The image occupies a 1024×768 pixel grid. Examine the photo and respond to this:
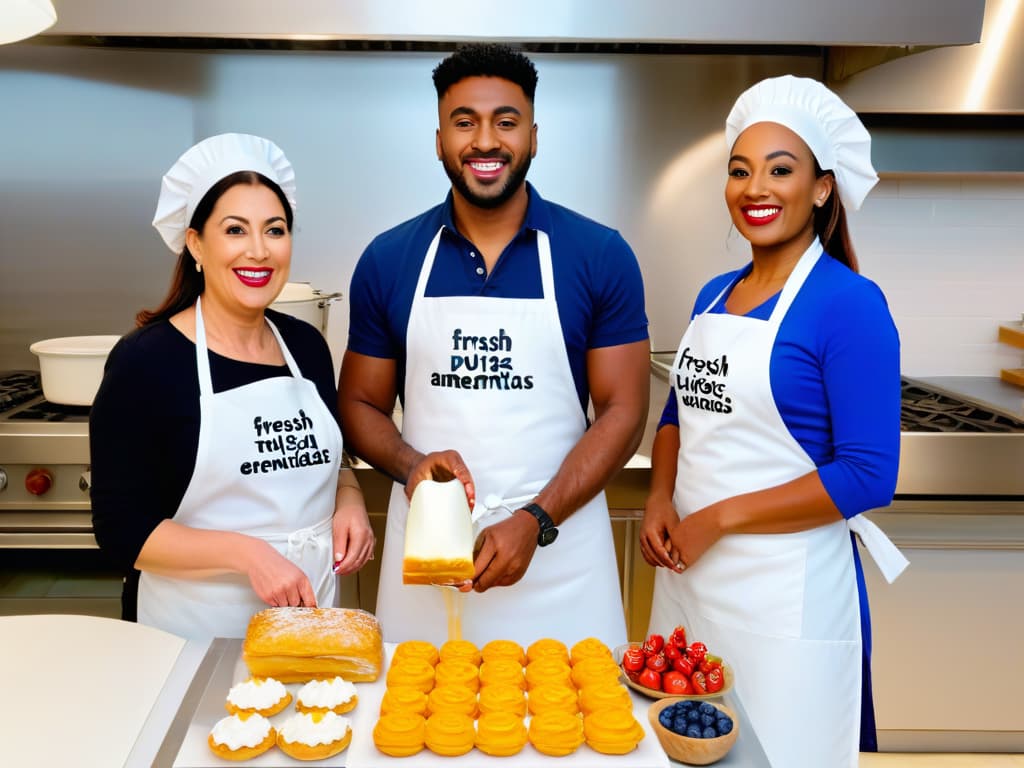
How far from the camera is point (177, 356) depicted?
1.39m

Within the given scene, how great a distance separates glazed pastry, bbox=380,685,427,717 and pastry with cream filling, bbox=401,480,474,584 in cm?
20

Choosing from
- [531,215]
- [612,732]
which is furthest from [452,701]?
[531,215]

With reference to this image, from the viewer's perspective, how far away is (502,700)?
35.2 inches

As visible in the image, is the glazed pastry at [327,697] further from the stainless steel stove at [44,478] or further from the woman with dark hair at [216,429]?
the stainless steel stove at [44,478]

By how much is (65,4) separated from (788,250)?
1.60 metres

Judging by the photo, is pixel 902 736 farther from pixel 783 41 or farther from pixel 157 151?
pixel 157 151

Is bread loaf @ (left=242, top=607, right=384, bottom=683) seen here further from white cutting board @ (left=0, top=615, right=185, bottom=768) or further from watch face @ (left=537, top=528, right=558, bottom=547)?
watch face @ (left=537, top=528, right=558, bottom=547)

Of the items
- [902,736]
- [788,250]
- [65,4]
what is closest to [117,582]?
[65,4]

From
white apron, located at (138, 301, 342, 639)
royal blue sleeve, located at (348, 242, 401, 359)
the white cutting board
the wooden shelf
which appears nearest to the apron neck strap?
white apron, located at (138, 301, 342, 639)

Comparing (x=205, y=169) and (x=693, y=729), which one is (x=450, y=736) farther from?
(x=205, y=169)

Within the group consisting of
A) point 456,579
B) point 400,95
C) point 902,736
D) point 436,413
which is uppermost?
point 400,95

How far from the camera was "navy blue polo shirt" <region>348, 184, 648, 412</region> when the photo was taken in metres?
1.67

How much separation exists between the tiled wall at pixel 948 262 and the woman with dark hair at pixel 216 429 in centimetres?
190

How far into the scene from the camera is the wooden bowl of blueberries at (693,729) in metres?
0.88
